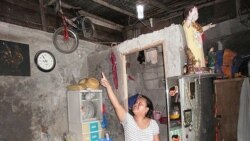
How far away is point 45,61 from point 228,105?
438 centimetres

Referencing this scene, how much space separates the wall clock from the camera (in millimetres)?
5461

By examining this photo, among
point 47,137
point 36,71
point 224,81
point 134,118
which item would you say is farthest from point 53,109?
point 224,81

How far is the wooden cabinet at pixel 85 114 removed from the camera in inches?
217

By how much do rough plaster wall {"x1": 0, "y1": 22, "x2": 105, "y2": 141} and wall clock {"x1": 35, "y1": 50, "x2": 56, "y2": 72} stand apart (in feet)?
0.38

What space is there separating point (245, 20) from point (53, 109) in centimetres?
513

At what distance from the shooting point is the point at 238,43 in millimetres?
5566

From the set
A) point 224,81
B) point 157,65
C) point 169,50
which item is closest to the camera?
point 169,50

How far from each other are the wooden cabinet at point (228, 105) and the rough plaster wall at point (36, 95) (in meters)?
3.64

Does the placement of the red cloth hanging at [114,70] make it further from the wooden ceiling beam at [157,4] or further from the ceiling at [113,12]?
the wooden ceiling beam at [157,4]

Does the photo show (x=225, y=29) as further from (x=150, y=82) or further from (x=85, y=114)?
(x=85, y=114)

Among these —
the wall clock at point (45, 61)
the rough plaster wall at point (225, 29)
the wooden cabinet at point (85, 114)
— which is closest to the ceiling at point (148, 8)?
the rough plaster wall at point (225, 29)

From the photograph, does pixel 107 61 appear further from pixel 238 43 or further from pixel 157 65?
pixel 238 43

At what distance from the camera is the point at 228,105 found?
5.09m

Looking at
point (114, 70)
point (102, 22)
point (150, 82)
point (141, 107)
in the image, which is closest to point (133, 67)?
point (150, 82)
